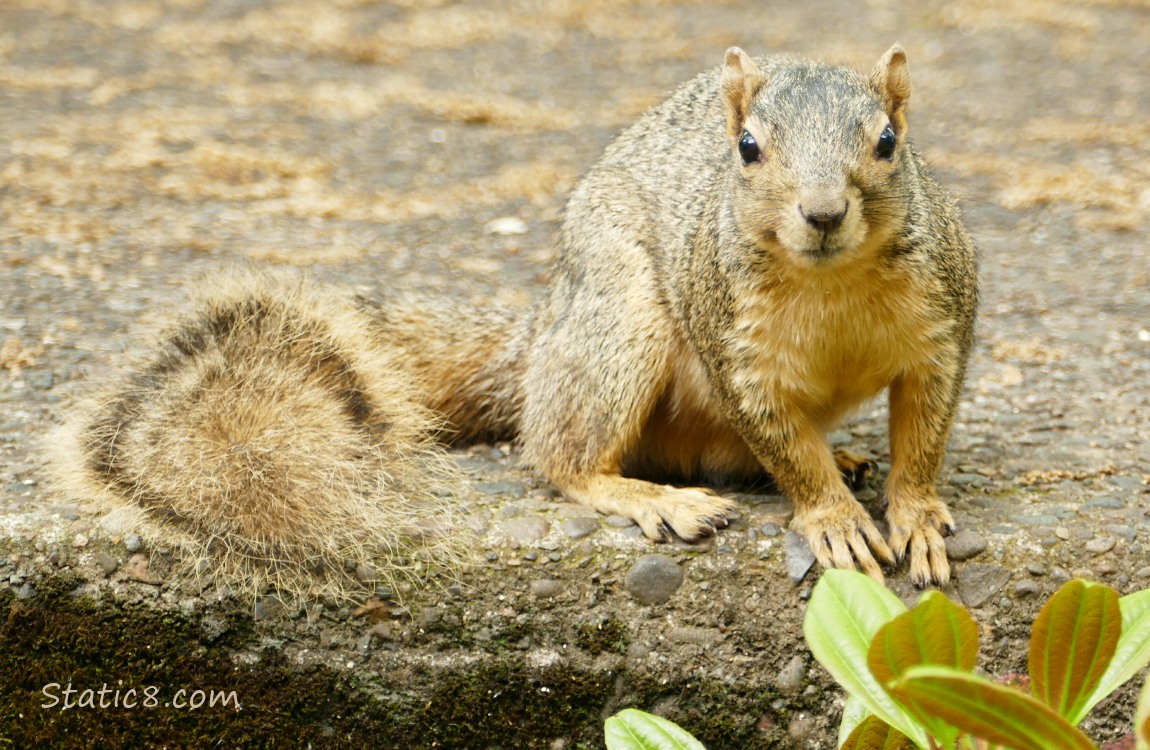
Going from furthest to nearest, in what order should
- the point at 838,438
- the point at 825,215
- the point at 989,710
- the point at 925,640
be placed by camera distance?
1. the point at 838,438
2. the point at 825,215
3. the point at 925,640
4. the point at 989,710

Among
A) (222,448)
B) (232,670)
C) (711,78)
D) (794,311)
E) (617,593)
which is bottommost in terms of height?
(232,670)

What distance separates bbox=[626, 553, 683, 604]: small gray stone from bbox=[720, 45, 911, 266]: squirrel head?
685 millimetres

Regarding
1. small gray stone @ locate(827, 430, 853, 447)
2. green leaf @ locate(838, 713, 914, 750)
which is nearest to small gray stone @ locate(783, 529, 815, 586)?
green leaf @ locate(838, 713, 914, 750)

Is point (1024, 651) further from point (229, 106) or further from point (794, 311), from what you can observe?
point (229, 106)

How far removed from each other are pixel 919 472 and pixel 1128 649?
876 mm

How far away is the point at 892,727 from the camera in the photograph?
5.93 feet

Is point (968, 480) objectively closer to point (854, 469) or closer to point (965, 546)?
point (854, 469)

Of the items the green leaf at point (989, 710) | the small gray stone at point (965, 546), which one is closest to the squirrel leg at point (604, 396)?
the small gray stone at point (965, 546)

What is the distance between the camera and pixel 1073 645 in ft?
5.25

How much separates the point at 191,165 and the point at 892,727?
12.8 ft

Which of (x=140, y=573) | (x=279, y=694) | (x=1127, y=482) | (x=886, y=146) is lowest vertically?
(x=279, y=694)

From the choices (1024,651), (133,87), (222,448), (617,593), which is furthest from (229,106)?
(1024,651)

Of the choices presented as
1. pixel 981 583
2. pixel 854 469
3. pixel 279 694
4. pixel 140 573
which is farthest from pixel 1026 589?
pixel 140 573

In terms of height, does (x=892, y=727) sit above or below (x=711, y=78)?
below
